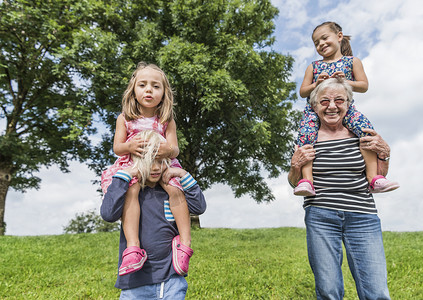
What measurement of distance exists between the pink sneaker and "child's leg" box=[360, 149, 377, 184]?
1.72 m

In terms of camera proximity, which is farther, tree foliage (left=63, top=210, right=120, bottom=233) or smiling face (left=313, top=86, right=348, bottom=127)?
tree foliage (left=63, top=210, right=120, bottom=233)

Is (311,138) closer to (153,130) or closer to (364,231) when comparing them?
(364,231)

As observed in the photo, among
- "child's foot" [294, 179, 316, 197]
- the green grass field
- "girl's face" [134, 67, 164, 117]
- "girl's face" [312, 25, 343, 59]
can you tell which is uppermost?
"girl's face" [312, 25, 343, 59]

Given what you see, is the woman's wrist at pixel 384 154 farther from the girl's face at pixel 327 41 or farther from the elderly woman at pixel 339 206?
the girl's face at pixel 327 41

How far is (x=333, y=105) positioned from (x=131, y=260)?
82.9 inches

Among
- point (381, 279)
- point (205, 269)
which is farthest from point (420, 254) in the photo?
point (381, 279)

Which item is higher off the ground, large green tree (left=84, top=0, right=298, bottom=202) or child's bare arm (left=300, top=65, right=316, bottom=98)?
large green tree (left=84, top=0, right=298, bottom=202)

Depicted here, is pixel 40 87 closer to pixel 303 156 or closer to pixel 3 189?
pixel 3 189

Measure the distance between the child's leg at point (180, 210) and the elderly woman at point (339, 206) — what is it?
108 centimetres

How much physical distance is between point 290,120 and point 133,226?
621 inches

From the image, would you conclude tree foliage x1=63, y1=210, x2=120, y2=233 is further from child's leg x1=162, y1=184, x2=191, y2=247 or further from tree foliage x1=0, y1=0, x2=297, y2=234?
child's leg x1=162, y1=184, x2=191, y2=247

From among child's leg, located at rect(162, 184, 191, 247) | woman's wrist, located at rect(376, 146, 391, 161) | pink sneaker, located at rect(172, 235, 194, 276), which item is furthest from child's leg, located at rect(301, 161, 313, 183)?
Result: pink sneaker, located at rect(172, 235, 194, 276)

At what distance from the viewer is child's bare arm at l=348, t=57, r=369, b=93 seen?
3.14m

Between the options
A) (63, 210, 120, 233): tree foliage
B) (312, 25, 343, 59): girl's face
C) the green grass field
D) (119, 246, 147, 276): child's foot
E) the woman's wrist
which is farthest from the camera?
(63, 210, 120, 233): tree foliage
